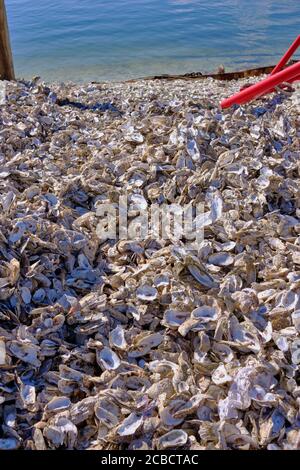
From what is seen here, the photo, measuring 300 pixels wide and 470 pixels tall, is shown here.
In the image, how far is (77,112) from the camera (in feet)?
14.1

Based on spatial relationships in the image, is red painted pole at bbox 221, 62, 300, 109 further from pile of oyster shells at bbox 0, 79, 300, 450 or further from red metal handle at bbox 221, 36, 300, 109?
pile of oyster shells at bbox 0, 79, 300, 450

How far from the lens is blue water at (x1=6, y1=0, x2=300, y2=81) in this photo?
1145 centimetres

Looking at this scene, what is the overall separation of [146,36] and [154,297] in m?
13.1

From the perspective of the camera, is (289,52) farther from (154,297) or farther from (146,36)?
(146,36)

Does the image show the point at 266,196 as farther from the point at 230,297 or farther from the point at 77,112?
the point at 77,112

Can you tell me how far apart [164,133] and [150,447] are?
2258 millimetres

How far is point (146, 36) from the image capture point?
13.7 m

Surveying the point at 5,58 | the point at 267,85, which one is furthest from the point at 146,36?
the point at 267,85

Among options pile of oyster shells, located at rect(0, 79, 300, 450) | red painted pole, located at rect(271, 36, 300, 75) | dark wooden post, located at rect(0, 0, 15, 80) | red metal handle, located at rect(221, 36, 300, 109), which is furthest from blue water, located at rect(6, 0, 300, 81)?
pile of oyster shells, located at rect(0, 79, 300, 450)

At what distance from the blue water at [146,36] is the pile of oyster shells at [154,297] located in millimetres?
8367

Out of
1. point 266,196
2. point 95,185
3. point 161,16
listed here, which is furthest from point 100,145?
point 161,16

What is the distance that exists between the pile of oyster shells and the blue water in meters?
8.37

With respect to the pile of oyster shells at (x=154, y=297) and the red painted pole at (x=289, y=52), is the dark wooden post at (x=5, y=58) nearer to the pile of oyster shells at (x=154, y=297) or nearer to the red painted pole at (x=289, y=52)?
the pile of oyster shells at (x=154, y=297)

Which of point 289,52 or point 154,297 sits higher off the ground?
point 289,52
